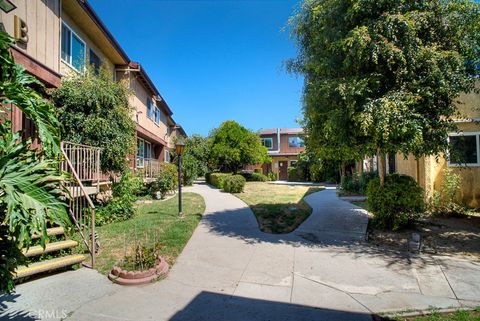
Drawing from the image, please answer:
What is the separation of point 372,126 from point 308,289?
373cm

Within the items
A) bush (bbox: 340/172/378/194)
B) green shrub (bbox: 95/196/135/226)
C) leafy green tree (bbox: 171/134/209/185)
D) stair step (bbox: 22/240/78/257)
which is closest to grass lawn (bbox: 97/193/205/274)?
green shrub (bbox: 95/196/135/226)

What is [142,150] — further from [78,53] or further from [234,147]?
[234,147]

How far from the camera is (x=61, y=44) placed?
30.4ft

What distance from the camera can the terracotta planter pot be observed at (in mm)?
4807

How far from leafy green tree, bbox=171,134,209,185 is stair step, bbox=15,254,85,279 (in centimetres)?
1913

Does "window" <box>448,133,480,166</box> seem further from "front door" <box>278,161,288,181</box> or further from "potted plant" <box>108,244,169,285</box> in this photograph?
"front door" <box>278,161,288,181</box>

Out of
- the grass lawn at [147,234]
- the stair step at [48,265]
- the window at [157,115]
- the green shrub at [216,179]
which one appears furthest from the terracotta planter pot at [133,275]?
the green shrub at [216,179]

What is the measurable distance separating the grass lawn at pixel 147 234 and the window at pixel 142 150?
18.9 feet

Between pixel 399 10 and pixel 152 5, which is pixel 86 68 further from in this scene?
pixel 399 10

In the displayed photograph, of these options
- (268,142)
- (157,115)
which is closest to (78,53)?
(157,115)

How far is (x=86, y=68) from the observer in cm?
995

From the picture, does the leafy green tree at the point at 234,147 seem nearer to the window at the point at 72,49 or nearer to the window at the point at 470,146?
the window at the point at 72,49

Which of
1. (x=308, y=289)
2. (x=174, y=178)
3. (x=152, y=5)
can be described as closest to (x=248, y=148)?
(x=174, y=178)

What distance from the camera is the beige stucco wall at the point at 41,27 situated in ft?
23.3
